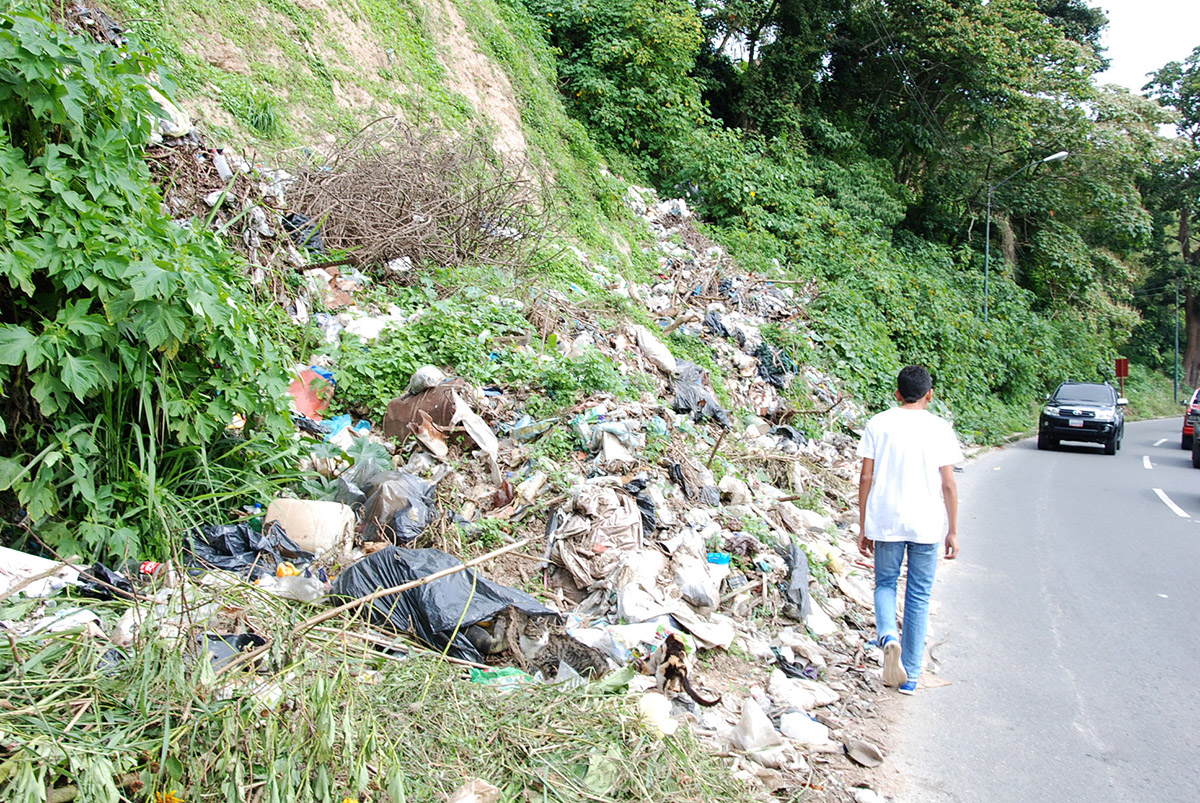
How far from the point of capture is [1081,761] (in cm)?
375

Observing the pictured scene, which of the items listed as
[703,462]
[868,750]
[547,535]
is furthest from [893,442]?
[703,462]

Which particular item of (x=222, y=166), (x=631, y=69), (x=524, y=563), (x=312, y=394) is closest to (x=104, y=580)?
(x=524, y=563)

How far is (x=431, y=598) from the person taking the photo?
12.5 feet

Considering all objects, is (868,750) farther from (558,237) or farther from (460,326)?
(558,237)

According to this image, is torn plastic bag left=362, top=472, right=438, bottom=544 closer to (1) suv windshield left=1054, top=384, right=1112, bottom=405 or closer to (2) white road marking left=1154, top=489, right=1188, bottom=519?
(2) white road marking left=1154, top=489, right=1188, bottom=519

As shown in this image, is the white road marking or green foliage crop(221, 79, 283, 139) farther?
the white road marking

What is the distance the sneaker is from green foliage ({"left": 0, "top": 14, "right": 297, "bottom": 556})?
407 centimetres

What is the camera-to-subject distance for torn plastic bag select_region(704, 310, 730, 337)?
12375 mm

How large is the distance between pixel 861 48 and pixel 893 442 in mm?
25350

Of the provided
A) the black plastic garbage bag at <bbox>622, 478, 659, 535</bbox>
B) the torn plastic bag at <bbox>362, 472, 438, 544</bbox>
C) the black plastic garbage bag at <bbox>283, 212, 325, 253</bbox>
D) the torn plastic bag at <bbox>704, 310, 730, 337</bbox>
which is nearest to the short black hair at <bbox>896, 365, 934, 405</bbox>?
the black plastic garbage bag at <bbox>622, 478, 659, 535</bbox>

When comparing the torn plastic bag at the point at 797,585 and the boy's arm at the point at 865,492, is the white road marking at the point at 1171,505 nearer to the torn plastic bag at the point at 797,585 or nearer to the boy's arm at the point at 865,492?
the torn plastic bag at the point at 797,585

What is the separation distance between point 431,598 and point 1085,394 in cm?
1875

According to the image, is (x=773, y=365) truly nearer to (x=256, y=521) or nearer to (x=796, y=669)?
(x=796, y=669)

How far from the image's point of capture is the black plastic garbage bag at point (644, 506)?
5.63 metres
